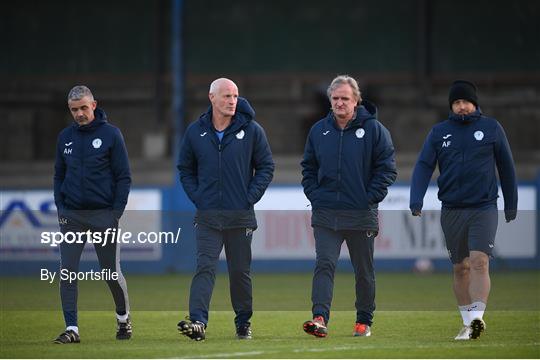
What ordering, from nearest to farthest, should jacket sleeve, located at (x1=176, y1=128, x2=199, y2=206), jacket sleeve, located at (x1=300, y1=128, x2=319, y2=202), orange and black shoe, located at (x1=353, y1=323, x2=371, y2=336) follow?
jacket sleeve, located at (x1=176, y1=128, x2=199, y2=206) → jacket sleeve, located at (x1=300, y1=128, x2=319, y2=202) → orange and black shoe, located at (x1=353, y1=323, x2=371, y2=336)

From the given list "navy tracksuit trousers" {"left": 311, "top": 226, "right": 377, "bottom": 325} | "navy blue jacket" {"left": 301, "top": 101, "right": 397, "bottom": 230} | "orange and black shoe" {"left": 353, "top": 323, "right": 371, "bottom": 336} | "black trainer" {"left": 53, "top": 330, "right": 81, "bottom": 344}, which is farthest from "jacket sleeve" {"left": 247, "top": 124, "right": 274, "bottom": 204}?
"black trainer" {"left": 53, "top": 330, "right": 81, "bottom": 344}

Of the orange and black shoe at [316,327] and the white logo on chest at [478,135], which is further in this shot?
the white logo on chest at [478,135]

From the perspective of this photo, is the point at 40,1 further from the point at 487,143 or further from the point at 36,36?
the point at 487,143

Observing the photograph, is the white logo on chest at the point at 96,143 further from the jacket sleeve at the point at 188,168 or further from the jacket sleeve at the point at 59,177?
the jacket sleeve at the point at 188,168

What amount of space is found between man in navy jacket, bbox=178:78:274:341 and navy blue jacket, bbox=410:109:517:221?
4.48 feet

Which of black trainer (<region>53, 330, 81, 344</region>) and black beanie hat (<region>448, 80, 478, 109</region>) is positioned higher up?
black beanie hat (<region>448, 80, 478, 109</region>)

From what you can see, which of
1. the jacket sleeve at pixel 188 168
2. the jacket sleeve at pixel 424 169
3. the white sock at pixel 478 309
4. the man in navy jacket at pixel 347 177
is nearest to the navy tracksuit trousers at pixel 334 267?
the man in navy jacket at pixel 347 177

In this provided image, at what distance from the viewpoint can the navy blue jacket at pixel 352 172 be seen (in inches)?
418

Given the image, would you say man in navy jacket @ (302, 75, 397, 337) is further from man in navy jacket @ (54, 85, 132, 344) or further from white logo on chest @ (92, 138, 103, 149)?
white logo on chest @ (92, 138, 103, 149)

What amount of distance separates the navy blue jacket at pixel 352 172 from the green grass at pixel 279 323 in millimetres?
1010

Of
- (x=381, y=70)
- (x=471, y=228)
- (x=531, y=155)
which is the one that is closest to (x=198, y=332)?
(x=471, y=228)

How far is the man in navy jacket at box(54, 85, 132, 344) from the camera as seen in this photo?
1059cm

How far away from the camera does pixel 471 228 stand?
10.5 meters

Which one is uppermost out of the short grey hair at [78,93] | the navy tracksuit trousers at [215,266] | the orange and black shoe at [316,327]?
the short grey hair at [78,93]
